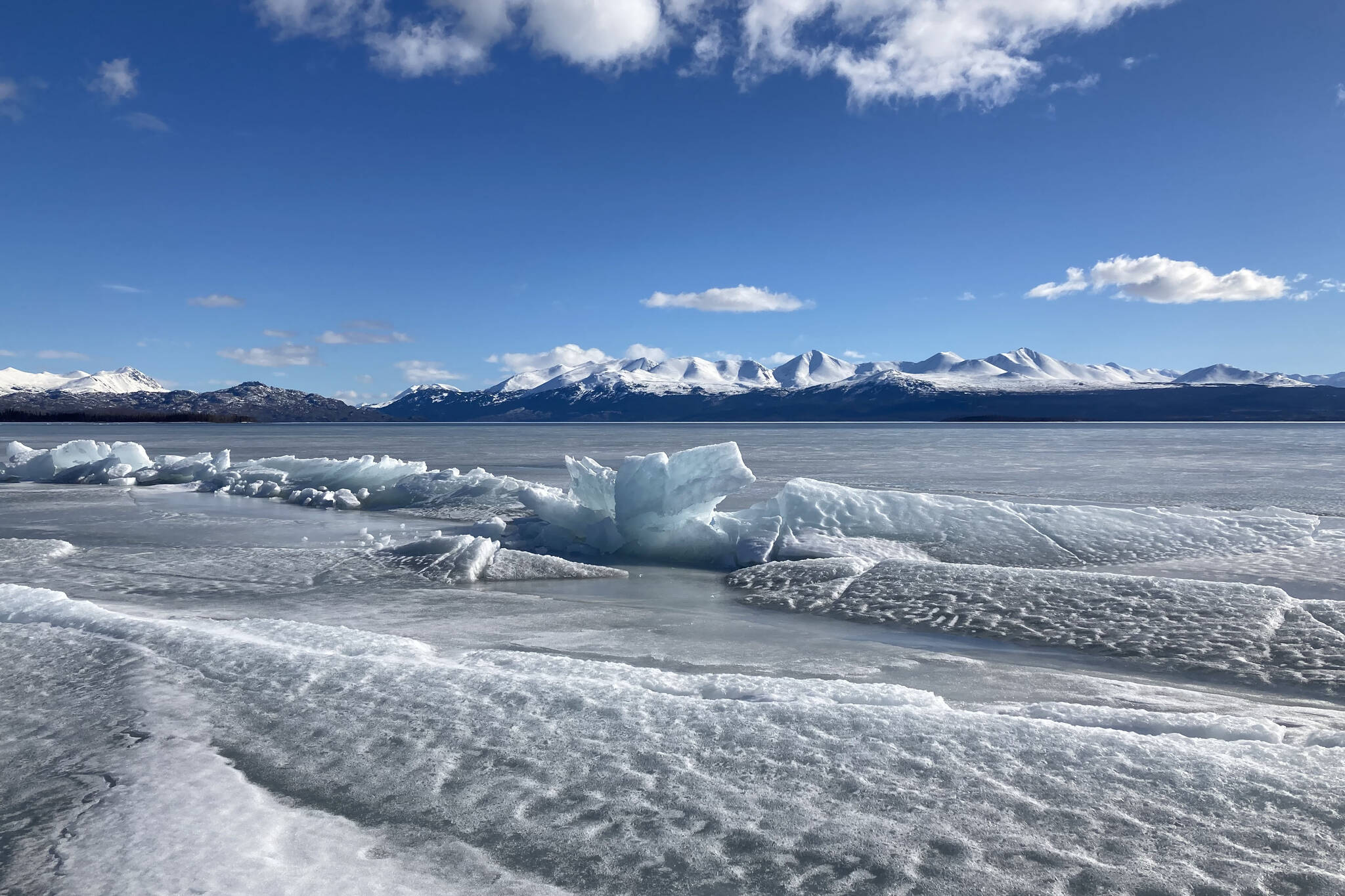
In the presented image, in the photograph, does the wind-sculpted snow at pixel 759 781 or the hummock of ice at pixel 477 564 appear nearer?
the wind-sculpted snow at pixel 759 781

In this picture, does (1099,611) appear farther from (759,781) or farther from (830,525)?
(759,781)

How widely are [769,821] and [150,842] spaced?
2.17 m

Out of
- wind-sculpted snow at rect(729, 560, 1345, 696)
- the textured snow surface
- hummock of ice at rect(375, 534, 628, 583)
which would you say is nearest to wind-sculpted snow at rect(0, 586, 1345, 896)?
wind-sculpted snow at rect(729, 560, 1345, 696)

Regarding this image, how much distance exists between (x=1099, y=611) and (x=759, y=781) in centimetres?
468

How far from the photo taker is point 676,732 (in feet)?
12.0

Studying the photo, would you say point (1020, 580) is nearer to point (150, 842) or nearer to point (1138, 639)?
point (1138, 639)

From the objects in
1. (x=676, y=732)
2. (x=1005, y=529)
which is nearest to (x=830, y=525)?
(x=1005, y=529)

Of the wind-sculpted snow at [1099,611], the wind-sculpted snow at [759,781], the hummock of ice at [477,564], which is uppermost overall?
the wind-sculpted snow at [759,781]

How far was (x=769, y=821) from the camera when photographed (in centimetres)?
282

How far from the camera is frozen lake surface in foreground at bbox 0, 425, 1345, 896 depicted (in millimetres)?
2576

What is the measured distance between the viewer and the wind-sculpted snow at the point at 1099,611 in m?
5.26

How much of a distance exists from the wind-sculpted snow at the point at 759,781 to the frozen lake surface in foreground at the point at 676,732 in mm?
15

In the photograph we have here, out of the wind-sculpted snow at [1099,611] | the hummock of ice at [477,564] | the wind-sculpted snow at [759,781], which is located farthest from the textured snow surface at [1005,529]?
the wind-sculpted snow at [759,781]

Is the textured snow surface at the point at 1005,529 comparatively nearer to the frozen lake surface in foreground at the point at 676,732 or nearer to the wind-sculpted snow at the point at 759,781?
the frozen lake surface in foreground at the point at 676,732
